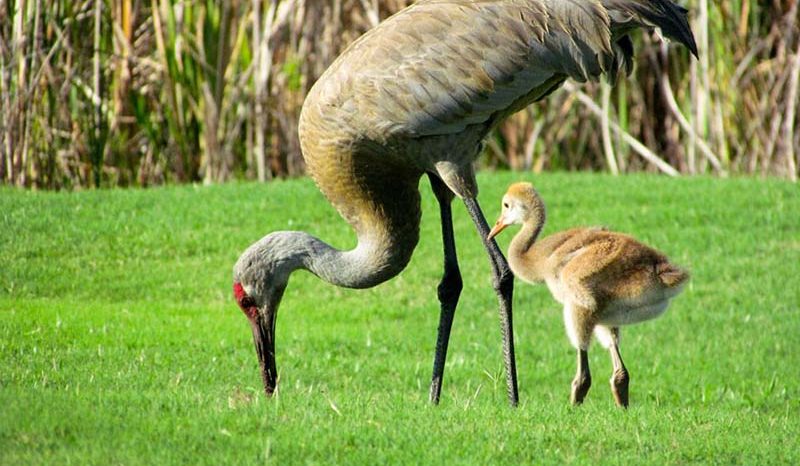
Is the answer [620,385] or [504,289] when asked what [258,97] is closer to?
[504,289]

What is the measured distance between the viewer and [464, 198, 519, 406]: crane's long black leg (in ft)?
22.3

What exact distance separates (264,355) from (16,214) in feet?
13.5

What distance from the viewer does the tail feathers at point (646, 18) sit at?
23.0ft

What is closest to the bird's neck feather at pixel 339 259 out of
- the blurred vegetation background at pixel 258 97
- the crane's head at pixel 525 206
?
the crane's head at pixel 525 206

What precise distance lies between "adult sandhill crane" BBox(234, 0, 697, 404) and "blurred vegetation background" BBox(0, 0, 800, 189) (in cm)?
530

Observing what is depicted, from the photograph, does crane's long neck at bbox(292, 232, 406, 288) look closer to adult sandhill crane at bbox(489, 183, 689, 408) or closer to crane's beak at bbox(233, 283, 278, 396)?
crane's beak at bbox(233, 283, 278, 396)

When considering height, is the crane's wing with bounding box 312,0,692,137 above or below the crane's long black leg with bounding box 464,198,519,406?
above

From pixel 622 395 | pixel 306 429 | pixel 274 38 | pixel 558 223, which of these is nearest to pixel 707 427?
pixel 622 395

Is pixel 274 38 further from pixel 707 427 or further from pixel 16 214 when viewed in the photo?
pixel 707 427

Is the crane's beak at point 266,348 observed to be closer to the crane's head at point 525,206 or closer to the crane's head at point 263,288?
the crane's head at point 263,288

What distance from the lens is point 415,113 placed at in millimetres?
6711

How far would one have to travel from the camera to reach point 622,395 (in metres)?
7.21

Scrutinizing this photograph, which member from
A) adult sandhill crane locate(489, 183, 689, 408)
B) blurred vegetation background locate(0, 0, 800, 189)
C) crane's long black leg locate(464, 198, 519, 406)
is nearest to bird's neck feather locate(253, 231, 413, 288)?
crane's long black leg locate(464, 198, 519, 406)

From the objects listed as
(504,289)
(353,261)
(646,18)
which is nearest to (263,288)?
(353,261)
